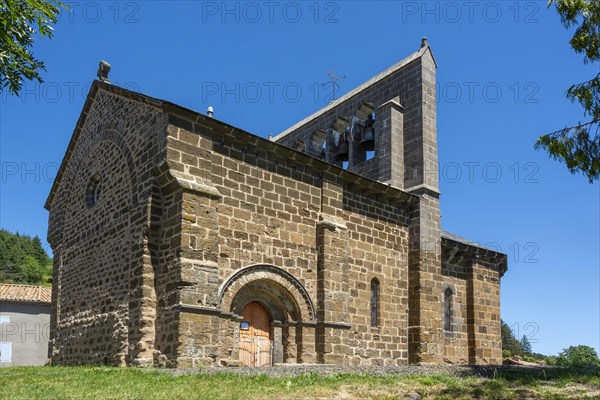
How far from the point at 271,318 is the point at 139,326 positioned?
10.6 ft

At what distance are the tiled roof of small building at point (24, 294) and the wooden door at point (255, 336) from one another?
71.4 feet

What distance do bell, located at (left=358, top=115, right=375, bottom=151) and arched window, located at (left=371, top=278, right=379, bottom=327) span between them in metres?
5.21

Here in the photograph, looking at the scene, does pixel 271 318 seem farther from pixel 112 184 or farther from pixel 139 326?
pixel 112 184

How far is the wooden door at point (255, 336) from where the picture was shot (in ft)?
44.3

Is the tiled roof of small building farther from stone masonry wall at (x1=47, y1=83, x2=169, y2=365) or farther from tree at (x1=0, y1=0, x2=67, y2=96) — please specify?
tree at (x1=0, y1=0, x2=67, y2=96)

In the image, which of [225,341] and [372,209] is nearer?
[225,341]

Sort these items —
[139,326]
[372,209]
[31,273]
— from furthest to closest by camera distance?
[31,273] < [372,209] < [139,326]

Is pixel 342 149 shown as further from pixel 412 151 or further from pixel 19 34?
pixel 19 34

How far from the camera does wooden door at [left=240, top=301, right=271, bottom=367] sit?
13488 mm

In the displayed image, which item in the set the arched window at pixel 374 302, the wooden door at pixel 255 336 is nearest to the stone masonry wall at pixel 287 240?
the arched window at pixel 374 302

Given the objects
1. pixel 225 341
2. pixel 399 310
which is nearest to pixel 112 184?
pixel 225 341

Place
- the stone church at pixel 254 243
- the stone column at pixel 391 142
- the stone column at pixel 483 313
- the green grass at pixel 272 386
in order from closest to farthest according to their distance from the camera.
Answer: the green grass at pixel 272 386
the stone church at pixel 254 243
the stone column at pixel 391 142
the stone column at pixel 483 313

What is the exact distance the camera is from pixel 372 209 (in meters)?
16.9

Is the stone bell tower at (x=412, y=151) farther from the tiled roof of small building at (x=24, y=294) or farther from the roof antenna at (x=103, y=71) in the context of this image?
the tiled roof of small building at (x=24, y=294)
